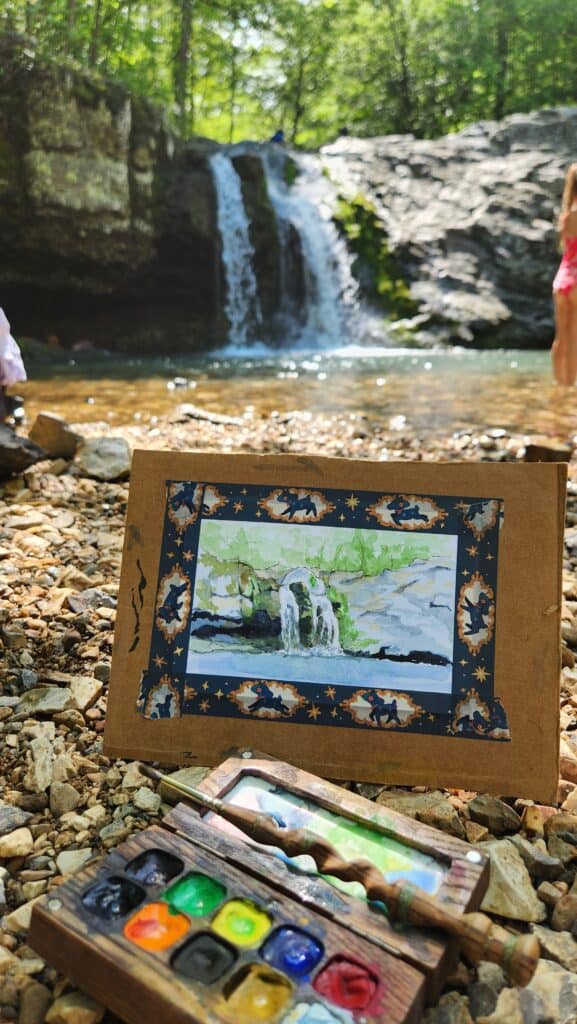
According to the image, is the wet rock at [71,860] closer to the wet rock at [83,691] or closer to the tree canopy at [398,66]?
the wet rock at [83,691]

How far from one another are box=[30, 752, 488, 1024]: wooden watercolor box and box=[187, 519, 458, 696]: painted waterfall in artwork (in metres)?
0.35

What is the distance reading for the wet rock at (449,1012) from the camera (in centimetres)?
116

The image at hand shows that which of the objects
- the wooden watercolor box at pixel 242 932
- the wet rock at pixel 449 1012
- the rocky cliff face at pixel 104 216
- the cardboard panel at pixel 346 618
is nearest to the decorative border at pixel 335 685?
the cardboard panel at pixel 346 618

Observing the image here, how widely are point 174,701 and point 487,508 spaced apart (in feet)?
2.82

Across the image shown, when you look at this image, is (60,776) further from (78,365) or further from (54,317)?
(54,317)

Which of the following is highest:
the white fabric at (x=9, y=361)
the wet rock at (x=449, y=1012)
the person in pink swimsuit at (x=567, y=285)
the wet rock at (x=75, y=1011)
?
the person in pink swimsuit at (x=567, y=285)

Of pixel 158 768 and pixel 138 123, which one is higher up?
pixel 138 123

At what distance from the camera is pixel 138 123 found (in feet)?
43.5

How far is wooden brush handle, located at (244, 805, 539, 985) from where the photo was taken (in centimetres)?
112

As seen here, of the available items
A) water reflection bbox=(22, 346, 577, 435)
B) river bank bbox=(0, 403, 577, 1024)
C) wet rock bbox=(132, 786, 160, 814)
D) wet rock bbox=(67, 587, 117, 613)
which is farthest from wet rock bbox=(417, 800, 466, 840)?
water reflection bbox=(22, 346, 577, 435)

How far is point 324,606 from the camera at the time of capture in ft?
5.70

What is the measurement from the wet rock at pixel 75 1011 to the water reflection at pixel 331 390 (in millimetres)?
5547

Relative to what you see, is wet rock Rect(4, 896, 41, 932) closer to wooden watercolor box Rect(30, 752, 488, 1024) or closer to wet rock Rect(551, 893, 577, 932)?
wooden watercolor box Rect(30, 752, 488, 1024)

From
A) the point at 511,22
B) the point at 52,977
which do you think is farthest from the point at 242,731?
the point at 511,22
